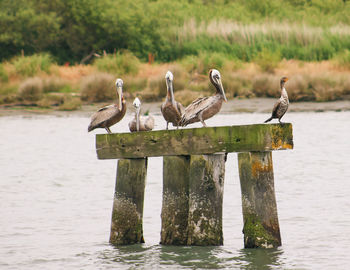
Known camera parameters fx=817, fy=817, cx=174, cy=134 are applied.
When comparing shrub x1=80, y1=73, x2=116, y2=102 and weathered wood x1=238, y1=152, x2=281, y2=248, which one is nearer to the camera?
weathered wood x1=238, y1=152, x2=281, y2=248

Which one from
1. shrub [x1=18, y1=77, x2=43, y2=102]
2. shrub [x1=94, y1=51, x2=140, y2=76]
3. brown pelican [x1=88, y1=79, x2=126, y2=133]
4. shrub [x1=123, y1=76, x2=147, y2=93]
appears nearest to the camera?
brown pelican [x1=88, y1=79, x2=126, y2=133]

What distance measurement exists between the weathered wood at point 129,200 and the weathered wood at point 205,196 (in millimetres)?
881

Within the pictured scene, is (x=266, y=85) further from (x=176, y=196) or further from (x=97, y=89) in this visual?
(x=176, y=196)

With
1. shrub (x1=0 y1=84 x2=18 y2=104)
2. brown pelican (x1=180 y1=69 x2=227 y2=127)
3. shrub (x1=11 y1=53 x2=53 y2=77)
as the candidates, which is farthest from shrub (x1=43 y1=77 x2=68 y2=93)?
brown pelican (x1=180 y1=69 x2=227 y2=127)

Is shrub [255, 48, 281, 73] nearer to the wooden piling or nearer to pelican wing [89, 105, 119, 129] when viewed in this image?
pelican wing [89, 105, 119, 129]

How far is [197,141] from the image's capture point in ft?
33.2

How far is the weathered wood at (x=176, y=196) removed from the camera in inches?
419

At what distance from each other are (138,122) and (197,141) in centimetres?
166

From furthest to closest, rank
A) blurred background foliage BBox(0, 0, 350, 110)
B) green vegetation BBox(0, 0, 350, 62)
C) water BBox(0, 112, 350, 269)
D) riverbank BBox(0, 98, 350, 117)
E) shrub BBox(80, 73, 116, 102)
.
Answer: green vegetation BBox(0, 0, 350, 62) → shrub BBox(80, 73, 116, 102) → blurred background foliage BBox(0, 0, 350, 110) → riverbank BBox(0, 98, 350, 117) → water BBox(0, 112, 350, 269)

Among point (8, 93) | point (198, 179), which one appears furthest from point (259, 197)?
point (8, 93)

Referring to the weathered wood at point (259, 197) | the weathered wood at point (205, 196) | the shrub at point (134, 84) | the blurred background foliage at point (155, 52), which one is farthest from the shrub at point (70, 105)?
the weathered wood at point (259, 197)

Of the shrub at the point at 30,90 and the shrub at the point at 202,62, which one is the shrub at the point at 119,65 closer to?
the shrub at the point at 202,62

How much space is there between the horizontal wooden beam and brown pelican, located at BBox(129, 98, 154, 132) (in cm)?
87

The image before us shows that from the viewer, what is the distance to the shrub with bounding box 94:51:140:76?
35.3 m
